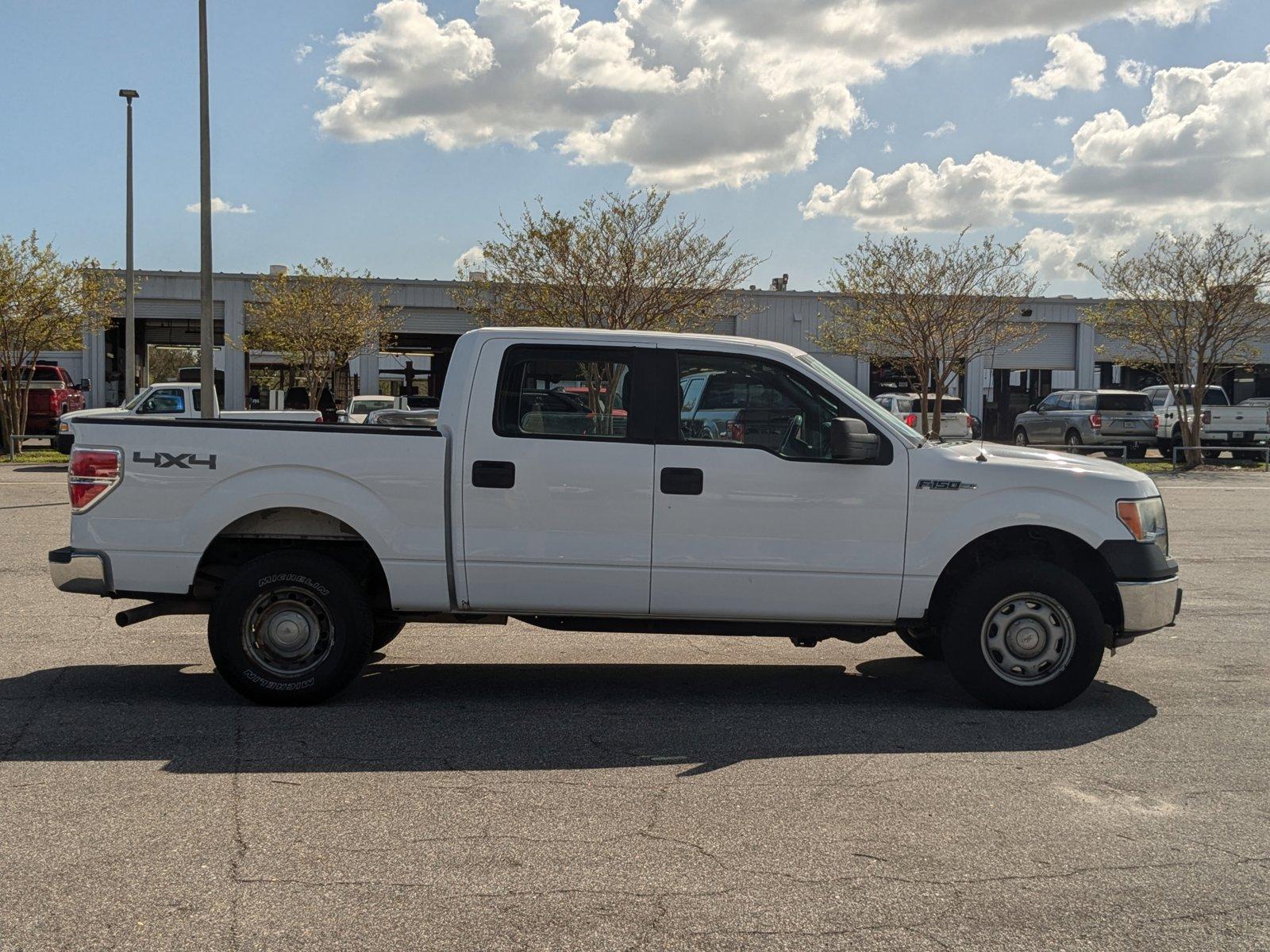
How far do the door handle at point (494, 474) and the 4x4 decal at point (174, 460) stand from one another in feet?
4.44

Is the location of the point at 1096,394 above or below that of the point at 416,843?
above

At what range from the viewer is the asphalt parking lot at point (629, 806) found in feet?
12.8

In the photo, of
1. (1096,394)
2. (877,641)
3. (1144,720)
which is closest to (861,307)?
(1096,394)

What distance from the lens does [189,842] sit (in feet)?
14.9

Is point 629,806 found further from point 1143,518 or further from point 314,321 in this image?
point 314,321

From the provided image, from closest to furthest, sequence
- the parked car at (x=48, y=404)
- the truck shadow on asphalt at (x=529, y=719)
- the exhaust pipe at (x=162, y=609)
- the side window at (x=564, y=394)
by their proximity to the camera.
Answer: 1. the truck shadow on asphalt at (x=529, y=719)
2. the side window at (x=564, y=394)
3. the exhaust pipe at (x=162, y=609)
4. the parked car at (x=48, y=404)

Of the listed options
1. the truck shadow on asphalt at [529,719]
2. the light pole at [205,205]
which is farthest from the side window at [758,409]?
the light pole at [205,205]

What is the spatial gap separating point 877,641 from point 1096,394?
26.2m

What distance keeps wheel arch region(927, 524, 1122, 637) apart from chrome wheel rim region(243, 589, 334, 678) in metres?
3.17

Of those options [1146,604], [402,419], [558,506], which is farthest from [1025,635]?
[402,419]

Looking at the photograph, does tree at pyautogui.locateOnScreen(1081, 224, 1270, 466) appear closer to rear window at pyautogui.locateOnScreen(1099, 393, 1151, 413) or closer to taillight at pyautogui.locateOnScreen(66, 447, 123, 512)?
rear window at pyautogui.locateOnScreen(1099, 393, 1151, 413)

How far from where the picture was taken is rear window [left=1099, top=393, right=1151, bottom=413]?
32750 millimetres

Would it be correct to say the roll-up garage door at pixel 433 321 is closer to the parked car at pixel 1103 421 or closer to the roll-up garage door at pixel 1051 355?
the roll-up garage door at pixel 1051 355

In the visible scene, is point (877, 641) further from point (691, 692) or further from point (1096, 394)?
point (1096, 394)
